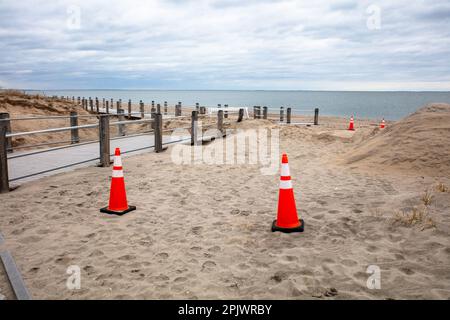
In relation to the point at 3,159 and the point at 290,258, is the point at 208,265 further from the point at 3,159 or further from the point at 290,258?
the point at 3,159

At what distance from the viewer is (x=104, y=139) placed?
7.19 meters

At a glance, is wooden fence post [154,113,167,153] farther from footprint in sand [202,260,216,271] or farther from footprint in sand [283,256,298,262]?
footprint in sand [283,256,298,262]

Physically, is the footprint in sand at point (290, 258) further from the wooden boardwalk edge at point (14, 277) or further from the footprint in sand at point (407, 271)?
the wooden boardwalk edge at point (14, 277)

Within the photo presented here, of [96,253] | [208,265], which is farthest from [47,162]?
[208,265]

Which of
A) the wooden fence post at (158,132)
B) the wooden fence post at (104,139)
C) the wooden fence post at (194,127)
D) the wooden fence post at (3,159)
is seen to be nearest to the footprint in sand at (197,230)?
the wooden fence post at (3,159)

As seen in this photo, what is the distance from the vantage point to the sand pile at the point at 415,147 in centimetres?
653

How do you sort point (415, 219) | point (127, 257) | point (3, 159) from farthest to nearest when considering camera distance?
point (3, 159) < point (415, 219) < point (127, 257)

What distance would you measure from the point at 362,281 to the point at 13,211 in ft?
13.8

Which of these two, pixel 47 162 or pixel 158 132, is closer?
pixel 47 162

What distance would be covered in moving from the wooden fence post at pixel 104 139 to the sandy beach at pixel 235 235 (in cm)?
56

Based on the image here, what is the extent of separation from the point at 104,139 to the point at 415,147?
6460mm

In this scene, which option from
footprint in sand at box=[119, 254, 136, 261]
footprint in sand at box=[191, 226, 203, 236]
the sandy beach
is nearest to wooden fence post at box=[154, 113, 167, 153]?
the sandy beach

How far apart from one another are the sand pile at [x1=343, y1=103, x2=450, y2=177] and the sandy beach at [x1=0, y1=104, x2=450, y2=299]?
0.04 m

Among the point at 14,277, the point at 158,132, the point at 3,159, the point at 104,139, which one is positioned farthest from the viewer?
the point at 158,132
